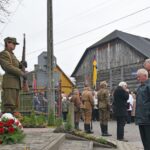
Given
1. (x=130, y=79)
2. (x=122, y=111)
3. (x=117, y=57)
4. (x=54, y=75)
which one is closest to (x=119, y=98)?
(x=122, y=111)

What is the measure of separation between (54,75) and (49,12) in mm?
2432

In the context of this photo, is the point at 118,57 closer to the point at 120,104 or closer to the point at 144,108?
the point at 120,104

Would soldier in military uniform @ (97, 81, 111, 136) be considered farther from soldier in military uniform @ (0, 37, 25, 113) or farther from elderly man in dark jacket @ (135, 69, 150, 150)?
soldier in military uniform @ (0, 37, 25, 113)

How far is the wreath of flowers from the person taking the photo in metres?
7.96

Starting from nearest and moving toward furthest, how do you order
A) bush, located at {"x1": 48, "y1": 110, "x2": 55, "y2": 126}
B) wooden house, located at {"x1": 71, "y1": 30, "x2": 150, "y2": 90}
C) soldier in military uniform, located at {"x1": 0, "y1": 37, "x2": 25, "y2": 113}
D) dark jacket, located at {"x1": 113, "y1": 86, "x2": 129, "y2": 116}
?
soldier in military uniform, located at {"x1": 0, "y1": 37, "x2": 25, "y2": 113} → dark jacket, located at {"x1": 113, "y1": 86, "x2": 129, "y2": 116} → bush, located at {"x1": 48, "y1": 110, "x2": 55, "y2": 126} → wooden house, located at {"x1": 71, "y1": 30, "x2": 150, "y2": 90}

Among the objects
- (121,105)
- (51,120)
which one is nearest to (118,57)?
(51,120)

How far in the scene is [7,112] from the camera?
8.62m

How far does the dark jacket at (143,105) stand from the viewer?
26.8 ft

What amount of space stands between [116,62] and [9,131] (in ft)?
126

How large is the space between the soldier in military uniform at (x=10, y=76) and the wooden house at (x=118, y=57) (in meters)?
31.5

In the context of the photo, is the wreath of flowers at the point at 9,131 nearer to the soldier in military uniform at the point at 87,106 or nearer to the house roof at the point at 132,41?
the soldier in military uniform at the point at 87,106

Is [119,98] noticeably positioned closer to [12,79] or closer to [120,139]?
[120,139]

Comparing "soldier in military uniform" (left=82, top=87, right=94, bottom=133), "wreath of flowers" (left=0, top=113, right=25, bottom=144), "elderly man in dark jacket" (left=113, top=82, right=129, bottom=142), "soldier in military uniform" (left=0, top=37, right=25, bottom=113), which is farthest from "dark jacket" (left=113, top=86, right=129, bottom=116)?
"wreath of flowers" (left=0, top=113, right=25, bottom=144)

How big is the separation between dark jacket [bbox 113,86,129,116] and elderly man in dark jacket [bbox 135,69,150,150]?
481 cm
